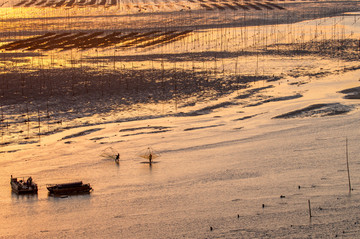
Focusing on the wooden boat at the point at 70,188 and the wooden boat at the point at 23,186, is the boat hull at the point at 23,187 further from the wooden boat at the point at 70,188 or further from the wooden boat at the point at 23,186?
the wooden boat at the point at 70,188

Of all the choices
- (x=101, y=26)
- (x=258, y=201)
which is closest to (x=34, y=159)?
(x=258, y=201)

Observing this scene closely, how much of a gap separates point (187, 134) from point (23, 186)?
1194 cm

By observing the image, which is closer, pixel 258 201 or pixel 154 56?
pixel 258 201

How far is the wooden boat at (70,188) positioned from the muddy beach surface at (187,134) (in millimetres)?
373

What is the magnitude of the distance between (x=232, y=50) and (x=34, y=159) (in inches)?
1358

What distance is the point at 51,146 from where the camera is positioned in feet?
119

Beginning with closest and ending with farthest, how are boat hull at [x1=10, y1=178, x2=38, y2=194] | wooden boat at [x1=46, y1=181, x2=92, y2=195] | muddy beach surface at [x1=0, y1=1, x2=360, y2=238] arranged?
muddy beach surface at [x1=0, y1=1, x2=360, y2=238], boat hull at [x1=10, y1=178, x2=38, y2=194], wooden boat at [x1=46, y1=181, x2=92, y2=195]

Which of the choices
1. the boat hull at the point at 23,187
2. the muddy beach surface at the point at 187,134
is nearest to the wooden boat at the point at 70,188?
the muddy beach surface at the point at 187,134

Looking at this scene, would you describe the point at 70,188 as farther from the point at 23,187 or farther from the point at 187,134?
the point at 187,134

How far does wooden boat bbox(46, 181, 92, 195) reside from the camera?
2972 centimetres

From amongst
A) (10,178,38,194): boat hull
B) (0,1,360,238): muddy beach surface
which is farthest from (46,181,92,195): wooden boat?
(10,178,38,194): boat hull

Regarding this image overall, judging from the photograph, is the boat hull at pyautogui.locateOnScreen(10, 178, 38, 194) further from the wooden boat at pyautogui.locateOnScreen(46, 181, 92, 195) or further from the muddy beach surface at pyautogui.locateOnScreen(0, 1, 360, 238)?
the wooden boat at pyautogui.locateOnScreen(46, 181, 92, 195)

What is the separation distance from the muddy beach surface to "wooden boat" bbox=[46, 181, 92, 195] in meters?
0.37

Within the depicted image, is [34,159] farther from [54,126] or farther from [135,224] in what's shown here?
[135,224]
